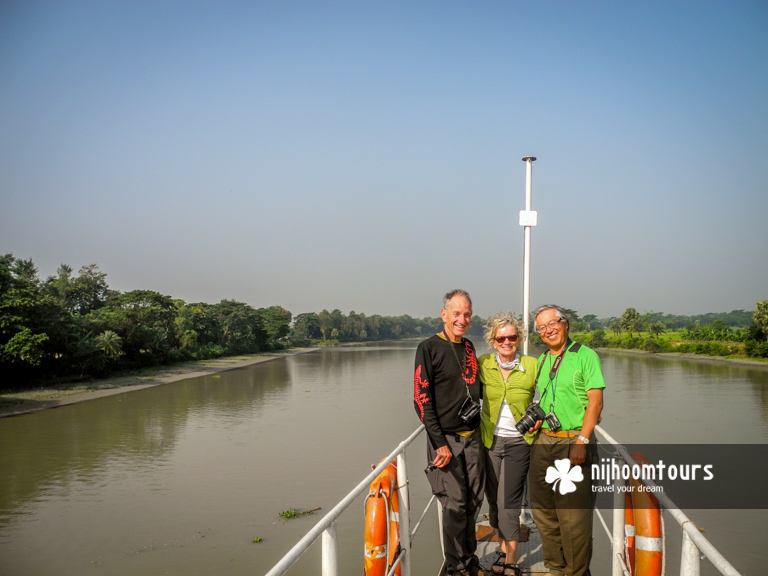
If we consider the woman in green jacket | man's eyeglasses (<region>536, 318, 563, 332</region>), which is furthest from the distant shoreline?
man's eyeglasses (<region>536, 318, 563, 332</region>)

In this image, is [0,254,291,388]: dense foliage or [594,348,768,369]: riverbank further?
[594,348,768,369]: riverbank

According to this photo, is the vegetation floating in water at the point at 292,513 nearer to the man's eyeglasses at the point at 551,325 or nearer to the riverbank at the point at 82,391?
the man's eyeglasses at the point at 551,325

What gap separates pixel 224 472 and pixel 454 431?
8.77m

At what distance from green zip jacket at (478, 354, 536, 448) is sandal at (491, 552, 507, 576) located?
644mm

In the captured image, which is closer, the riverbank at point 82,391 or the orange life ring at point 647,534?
the orange life ring at point 647,534

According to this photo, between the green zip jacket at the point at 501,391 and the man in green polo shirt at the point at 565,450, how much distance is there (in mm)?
112

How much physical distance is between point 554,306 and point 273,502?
6985mm

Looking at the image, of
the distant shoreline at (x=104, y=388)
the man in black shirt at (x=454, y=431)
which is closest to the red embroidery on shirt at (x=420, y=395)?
the man in black shirt at (x=454, y=431)

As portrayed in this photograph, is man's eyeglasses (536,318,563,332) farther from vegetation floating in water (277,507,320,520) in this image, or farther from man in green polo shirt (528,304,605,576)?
vegetation floating in water (277,507,320,520)

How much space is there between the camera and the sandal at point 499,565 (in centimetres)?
308

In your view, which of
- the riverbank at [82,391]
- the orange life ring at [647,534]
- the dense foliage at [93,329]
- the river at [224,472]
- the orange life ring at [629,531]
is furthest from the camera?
the dense foliage at [93,329]

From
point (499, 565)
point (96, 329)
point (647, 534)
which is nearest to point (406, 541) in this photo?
point (499, 565)

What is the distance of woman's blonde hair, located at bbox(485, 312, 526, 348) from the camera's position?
3117 millimetres

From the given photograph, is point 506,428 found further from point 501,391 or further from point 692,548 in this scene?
point 692,548
